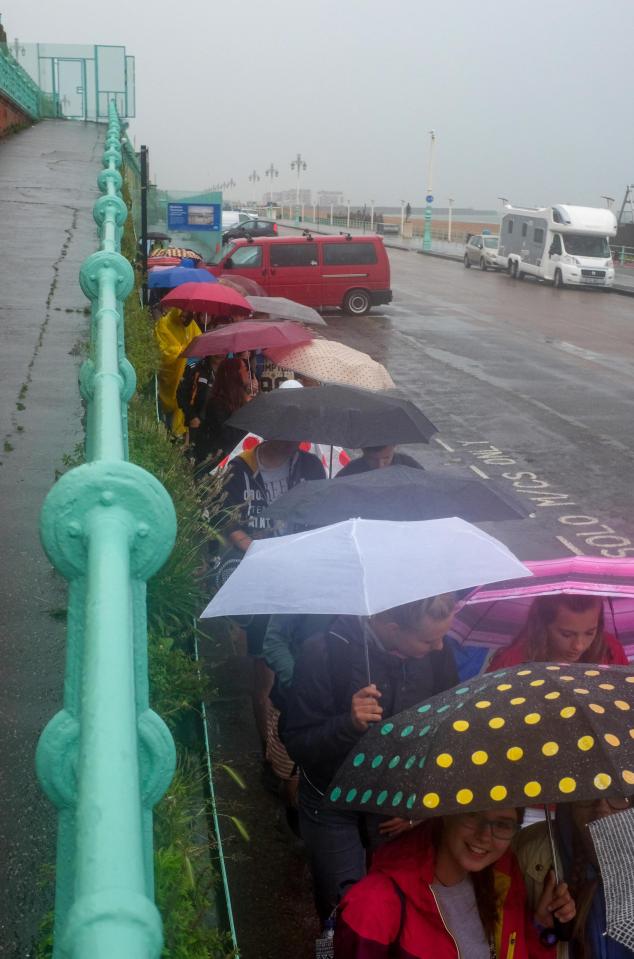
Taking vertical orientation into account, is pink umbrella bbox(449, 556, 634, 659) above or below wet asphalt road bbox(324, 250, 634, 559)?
above

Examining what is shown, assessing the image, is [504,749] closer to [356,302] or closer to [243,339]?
[243,339]

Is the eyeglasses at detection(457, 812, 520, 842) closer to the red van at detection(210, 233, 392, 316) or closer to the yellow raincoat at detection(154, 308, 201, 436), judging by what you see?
the yellow raincoat at detection(154, 308, 201, 436)

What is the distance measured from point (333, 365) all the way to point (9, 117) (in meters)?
24.3

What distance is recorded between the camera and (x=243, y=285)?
16.1m

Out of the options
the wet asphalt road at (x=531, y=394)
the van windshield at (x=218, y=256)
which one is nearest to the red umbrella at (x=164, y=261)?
the wet asphalt road at (x=531, y=394)

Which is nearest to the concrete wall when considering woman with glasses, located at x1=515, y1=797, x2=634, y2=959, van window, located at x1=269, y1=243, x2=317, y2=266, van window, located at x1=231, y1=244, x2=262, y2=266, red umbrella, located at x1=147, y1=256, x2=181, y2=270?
van window, located at x1=231, y1=244, x2=262, y2=266

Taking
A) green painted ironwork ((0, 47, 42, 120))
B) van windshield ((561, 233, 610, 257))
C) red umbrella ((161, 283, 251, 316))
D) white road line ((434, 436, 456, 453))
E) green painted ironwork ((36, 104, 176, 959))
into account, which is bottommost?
white road line ((434, 436, 456, 453))

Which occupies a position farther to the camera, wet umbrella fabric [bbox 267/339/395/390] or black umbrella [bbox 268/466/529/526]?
wet umbrella fabric [bbox 267/339/395/390]

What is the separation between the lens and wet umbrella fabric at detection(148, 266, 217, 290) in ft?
44.4

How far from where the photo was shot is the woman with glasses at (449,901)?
2750 millimetres

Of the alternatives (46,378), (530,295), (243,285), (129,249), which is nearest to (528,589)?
(46,378)

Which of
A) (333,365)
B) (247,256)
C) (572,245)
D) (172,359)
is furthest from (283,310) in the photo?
(572,245)

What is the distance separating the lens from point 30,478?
20.9 ft

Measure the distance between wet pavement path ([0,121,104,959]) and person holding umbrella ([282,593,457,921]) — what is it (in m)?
0.92
